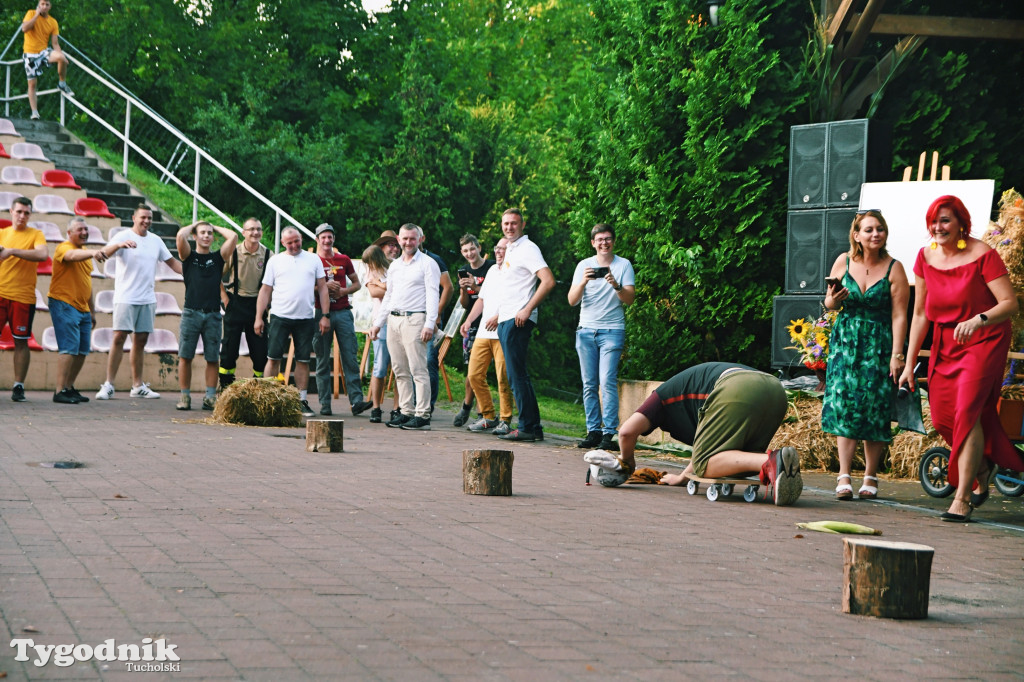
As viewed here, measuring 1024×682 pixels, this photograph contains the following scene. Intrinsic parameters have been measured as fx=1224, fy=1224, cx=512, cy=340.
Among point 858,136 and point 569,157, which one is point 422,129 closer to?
point 569,157

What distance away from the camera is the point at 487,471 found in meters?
8.18

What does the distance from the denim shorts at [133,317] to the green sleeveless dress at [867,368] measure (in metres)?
9.28

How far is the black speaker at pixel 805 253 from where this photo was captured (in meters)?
11.5

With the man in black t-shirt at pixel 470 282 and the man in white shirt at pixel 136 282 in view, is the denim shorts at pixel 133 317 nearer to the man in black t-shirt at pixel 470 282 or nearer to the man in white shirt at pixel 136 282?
the man in white shirt at pixel 136 282

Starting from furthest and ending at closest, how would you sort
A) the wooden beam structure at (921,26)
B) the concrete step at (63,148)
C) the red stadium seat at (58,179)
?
the concrete step at (63,148)
the red stadium seat at (58,179)
the wooden beam structure at (921,26)

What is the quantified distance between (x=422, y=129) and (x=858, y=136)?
1632 centimetres

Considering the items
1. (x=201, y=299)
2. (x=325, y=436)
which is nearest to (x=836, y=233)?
(x=325, y=436)

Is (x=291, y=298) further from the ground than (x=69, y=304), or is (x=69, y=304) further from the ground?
(x=291, y=298)

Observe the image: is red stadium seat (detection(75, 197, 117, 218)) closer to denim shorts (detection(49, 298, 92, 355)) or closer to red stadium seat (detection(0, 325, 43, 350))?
red stadium seat (detection(0, 325, 43, 350))

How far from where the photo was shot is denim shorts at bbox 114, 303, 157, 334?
14.9m

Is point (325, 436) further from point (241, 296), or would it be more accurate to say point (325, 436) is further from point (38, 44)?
point (38, 44)

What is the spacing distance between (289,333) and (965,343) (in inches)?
335

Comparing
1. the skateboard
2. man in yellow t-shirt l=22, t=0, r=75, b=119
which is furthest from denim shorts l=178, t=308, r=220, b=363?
man in yellow t-shirt l=22, t=0, r=75, b=119

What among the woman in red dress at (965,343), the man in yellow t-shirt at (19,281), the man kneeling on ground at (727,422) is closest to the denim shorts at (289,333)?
the man in yellow t-shirt at (19,281)
